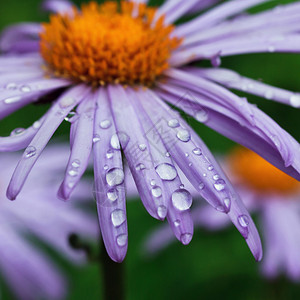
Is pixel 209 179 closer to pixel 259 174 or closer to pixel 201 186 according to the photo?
pixel 201 186

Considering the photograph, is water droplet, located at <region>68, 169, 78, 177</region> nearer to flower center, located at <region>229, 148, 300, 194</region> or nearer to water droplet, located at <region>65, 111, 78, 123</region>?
water droplet, located at <region>65, 111, 78, 123</region>

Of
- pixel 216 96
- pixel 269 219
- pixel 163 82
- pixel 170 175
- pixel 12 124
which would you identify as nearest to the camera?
pixel 170 175

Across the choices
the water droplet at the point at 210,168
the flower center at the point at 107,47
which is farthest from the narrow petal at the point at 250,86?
the water droplet at the point at 210,168

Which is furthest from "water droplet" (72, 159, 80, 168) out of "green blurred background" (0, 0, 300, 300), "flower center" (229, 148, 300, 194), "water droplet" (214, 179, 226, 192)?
"flower center" (229, 148, 300, 194)

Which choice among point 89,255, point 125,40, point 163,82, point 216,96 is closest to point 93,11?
point 125,40

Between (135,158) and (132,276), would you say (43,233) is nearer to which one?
(132,276)

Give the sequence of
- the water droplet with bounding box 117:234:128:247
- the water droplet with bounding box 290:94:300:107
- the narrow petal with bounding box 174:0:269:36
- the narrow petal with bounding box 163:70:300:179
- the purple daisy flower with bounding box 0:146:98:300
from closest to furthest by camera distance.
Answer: the water droplet with bounding box 117:234:128:247, the narrow petal with bounding box 163:70:300:179, the water droplet with bounding box 290:94:300:107, the narrow petal with bounding box 174:0:269:36, the purple daisy flower with bounding box 0:146:98:300
